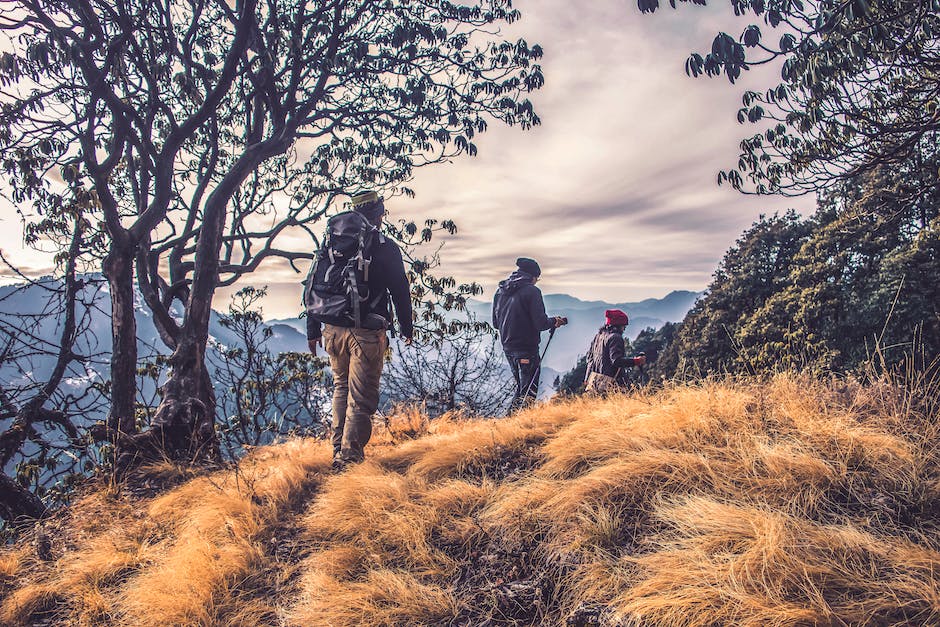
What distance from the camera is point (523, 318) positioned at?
624cm

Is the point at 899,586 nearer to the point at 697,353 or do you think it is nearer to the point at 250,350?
the point at 250,350

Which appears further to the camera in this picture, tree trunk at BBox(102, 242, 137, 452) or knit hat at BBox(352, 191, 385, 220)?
tree trunk at BBox(102, 242, 137, 452)

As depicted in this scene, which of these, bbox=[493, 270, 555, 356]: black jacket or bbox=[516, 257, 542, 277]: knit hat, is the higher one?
bbox=[516, 257, 542, 277]: knit hat

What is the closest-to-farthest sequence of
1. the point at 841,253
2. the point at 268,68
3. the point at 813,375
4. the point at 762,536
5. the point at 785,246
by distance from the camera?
the point at 762,536
the point at 813,375
the point at 268,68
the point at 841,253
the point at 785,246

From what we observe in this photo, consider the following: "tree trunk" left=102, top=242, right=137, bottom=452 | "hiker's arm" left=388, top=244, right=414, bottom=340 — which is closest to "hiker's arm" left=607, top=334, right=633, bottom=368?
"hiker's arm" left=388, top=244, right=414, bottom=340

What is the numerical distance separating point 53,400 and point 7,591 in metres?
4.27

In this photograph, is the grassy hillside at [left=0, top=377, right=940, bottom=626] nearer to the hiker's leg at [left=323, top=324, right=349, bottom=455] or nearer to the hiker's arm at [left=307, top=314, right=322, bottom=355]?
the hiker's leg at [left=323, top=324, right=349, bottom=455]

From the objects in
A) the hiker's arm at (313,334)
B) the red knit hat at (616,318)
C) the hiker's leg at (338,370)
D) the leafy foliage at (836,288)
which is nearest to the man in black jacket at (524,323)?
the red knit hat at (616,318)

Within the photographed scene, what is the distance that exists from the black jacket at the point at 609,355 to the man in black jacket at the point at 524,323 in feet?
3.11

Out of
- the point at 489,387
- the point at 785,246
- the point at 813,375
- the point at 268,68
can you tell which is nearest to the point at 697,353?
the point at 785,246

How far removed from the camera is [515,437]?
150 inches

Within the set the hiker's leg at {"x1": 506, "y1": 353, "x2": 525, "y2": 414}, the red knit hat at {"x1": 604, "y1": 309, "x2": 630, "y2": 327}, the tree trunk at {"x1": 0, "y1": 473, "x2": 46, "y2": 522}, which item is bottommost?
the tree trunk at {"x1": 0, "y1": 473, "x2": 46, "y2": 522}

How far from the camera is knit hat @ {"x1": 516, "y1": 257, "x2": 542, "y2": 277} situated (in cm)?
639

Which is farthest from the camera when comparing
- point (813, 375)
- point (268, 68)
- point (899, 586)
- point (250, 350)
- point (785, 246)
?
point (785, 246)
